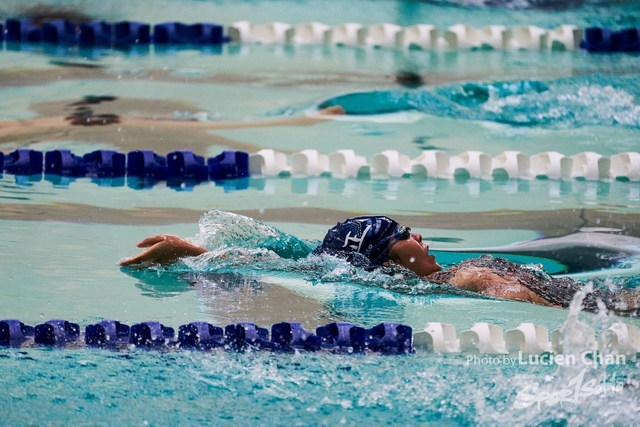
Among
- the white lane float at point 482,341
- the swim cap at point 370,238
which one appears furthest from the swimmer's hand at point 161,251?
the white lane float at point 482,341

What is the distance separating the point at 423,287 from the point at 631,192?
196cm

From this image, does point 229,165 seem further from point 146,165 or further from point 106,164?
point 106,164

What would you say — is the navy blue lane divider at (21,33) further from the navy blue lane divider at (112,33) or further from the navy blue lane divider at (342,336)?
the navy blue lane divider at (342,336)

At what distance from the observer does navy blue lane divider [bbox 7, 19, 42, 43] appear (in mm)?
7527

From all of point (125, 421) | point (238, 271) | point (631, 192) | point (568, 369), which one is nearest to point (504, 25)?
point (631, 192)

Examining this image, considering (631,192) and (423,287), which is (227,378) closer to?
(423,287)

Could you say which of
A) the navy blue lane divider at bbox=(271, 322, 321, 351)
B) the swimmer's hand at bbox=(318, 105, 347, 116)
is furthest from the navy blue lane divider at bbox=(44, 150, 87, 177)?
the navy blue lane divider at bbox=(271, 322, 321, 351)

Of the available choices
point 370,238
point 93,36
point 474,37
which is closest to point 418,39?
point 474,37

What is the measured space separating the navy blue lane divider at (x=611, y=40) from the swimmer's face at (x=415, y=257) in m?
4.61

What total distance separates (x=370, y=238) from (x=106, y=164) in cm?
202

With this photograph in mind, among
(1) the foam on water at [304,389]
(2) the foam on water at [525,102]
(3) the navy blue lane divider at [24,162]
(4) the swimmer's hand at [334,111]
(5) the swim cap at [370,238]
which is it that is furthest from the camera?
(4) the swimmer's hand at [334,111]

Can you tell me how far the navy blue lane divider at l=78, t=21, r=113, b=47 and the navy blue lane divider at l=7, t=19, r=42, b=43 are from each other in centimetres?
34

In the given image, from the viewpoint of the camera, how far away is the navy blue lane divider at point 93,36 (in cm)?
751

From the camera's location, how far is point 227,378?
109 inches
